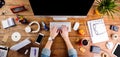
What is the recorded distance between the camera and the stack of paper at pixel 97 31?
5.17 ft

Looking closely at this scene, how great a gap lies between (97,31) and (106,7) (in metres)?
0.23

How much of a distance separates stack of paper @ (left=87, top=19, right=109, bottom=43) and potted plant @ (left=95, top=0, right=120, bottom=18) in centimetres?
9

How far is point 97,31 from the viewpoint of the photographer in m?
1.59

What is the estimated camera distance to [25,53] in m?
1.50

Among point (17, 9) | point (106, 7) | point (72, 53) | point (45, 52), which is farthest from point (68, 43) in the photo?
point (17, 9)

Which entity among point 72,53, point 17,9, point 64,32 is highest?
point 17,9

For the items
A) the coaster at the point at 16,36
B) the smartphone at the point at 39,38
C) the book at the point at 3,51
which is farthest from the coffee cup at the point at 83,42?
the book at the point at 3,51

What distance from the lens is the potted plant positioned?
1.49 metres

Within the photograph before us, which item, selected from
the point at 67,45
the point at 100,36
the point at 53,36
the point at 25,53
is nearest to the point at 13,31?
the point at 25,53

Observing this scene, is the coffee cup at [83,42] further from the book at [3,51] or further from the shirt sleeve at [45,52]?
the book at [3,51]

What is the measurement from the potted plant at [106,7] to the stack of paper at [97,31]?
0.09 metres

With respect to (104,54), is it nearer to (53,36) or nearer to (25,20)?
(53,36)

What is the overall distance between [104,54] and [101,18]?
12.8 inches

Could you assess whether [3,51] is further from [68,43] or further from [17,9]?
[68,43]
